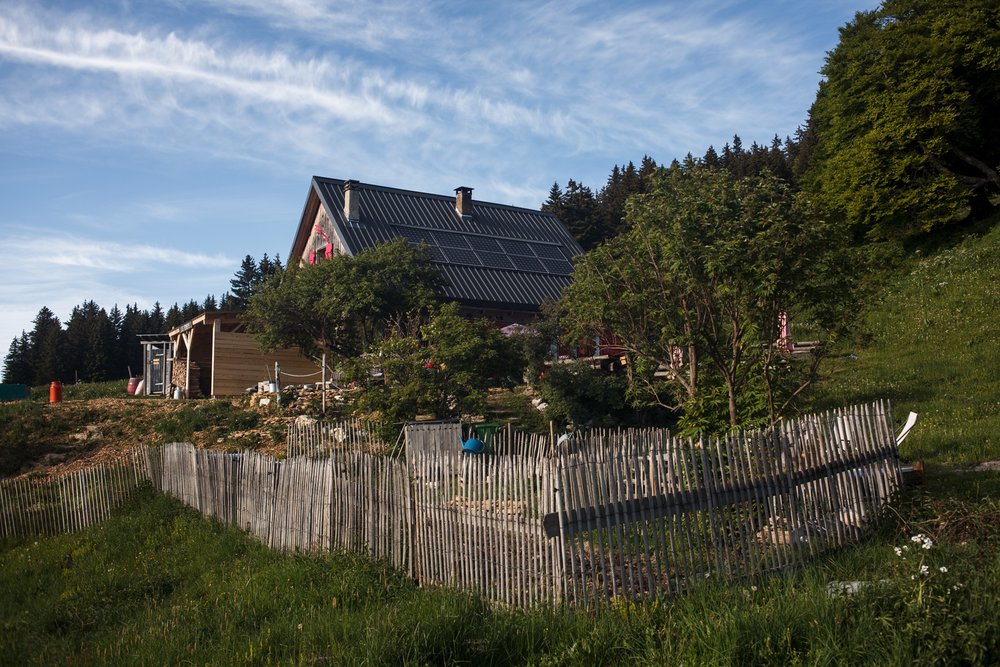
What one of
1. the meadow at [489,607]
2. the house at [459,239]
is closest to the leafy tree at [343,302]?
the house at [459,239]

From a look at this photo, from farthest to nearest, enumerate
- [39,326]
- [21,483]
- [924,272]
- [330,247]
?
[39,326] → [330,247] → [924,272] → [21,483]

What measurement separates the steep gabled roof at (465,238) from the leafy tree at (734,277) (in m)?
14.9

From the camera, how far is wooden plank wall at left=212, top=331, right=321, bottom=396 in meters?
24.4

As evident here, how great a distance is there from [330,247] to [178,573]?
21.2m

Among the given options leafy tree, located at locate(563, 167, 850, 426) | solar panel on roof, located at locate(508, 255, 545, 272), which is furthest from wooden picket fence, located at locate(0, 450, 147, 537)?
solar panel on roof, located at locate(508, 255, 545, 272)

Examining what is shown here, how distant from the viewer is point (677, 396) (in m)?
13.4

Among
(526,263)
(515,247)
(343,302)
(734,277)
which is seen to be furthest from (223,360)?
(734,277)

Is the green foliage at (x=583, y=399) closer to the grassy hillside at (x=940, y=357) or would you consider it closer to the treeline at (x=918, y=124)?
the grassy hillside at (x=940, y=357)

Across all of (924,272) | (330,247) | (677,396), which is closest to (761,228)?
(677,396)

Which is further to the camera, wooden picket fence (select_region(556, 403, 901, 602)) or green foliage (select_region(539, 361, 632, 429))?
green foliage (select_region(539, 361, 632, 429))

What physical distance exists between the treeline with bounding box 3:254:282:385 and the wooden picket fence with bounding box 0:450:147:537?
35.6m

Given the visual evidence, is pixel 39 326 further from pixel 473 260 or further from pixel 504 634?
pixel 504 634

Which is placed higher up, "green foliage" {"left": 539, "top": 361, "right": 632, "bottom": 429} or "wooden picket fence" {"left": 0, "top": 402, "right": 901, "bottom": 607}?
"green foliage" {"left": 539, "top": 361, "right": 632, "bottom": 429}

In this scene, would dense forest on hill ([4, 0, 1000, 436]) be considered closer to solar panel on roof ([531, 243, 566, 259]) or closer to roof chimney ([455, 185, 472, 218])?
solar panel on roof ([531, 243, 566, 259])
